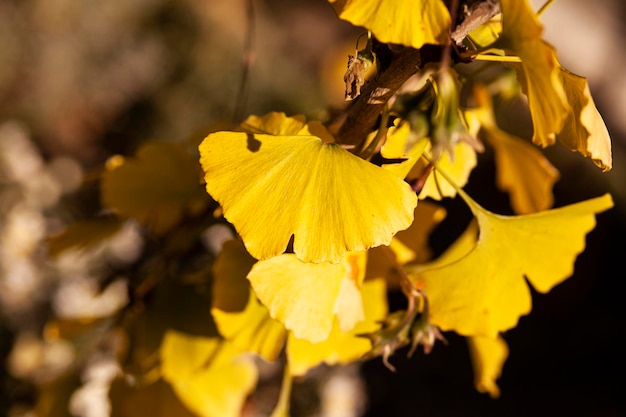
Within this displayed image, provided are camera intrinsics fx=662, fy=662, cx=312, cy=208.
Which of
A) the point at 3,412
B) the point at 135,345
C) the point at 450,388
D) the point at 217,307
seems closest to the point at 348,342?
the point at 217,307

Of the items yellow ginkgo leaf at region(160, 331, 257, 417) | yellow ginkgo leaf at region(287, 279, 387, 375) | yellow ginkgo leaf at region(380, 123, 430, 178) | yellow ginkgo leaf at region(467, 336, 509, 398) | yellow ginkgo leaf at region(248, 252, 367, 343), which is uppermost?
yellow ginkgo leaf at region(380, 123, 430, 178)

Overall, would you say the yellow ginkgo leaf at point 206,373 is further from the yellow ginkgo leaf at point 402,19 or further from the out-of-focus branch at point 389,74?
the yellow ginkgo leaf at point 402,19

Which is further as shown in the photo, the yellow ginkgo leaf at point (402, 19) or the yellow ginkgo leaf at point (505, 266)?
the yellow ginkgo leaf at point (505, 266)

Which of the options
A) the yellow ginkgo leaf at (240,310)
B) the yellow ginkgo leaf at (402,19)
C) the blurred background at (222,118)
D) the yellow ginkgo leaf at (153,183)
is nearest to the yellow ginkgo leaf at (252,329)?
the yellow ginkgo leaf at (240,310)

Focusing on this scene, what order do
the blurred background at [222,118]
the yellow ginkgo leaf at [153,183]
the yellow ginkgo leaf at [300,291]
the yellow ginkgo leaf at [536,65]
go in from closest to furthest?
the yellow ginkgo leaf at [536,65] < the yellow ginkgo leaf at [300,291] < the yellow ginkgo leaf at [153,183] < the blurred background at [222,118]

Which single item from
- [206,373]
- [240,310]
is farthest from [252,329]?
[206,373]

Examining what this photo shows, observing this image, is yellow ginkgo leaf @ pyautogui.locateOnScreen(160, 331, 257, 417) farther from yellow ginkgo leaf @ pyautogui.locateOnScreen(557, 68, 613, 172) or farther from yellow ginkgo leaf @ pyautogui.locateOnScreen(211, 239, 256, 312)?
yellow ginkgo leaf @ pyautogui.locateOnScreen(557, 68, 613, 172)

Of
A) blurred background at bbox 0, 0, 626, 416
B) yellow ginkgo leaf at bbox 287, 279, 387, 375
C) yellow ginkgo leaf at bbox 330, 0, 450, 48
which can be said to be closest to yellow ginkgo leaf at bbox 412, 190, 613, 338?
yellow ginkgo leaf at bbox 287, 279, 387, 375
